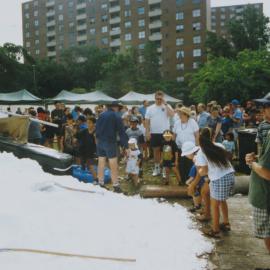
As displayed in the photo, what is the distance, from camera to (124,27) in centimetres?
7925

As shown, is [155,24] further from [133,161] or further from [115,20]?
[133,161]

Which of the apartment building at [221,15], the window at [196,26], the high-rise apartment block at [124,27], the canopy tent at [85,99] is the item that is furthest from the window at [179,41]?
the canopy tent at [85,99]

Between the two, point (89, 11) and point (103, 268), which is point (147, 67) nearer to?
point (89, 11)

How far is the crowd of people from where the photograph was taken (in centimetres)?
390

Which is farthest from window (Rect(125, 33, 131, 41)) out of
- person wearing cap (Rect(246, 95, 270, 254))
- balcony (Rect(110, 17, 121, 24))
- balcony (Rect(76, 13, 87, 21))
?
person wearing cap (Rect(246, 95, 270, 254))

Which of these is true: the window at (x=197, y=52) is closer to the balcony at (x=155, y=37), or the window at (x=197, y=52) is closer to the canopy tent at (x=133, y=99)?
the balcony at (x=155, y=37)

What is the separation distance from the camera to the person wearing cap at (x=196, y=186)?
5.84 metres

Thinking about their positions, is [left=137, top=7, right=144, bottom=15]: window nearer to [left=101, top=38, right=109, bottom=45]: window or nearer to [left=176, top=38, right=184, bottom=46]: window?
[left=101, top=38, right=109, bottom=45]: window

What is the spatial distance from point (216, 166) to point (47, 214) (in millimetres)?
2284

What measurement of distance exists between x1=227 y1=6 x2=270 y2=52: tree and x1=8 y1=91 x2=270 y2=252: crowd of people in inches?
1848

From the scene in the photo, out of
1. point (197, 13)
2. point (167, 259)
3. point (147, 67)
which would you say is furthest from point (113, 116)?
point (197, 13)

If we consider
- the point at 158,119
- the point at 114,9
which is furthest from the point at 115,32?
the point at 158,119

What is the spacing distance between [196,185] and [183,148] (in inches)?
24.9

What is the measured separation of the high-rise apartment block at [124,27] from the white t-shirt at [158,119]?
6328 cm
